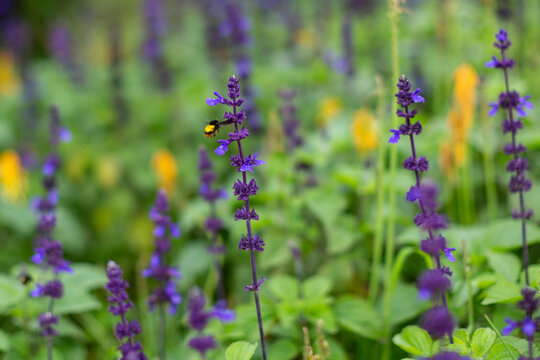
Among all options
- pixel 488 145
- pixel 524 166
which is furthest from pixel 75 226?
pixel 524 166

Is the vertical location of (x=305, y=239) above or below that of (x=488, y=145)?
below

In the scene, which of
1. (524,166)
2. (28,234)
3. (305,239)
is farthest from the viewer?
(28,234)

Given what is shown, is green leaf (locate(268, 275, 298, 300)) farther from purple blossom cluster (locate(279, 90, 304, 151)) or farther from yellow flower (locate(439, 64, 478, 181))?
yellow flower (locate(439, 64, 478, 181))

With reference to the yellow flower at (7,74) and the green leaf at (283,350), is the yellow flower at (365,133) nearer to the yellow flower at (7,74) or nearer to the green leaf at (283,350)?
the green leaf at (283,350)

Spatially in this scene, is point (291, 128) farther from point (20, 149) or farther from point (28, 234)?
point (20, 149)

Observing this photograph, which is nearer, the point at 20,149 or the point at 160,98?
the point at 20,149

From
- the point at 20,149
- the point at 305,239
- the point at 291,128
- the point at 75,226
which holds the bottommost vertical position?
the point at 305,239

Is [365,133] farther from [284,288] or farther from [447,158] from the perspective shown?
[284,288]

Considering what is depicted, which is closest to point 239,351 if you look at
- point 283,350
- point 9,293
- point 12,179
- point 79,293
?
point 283,350
